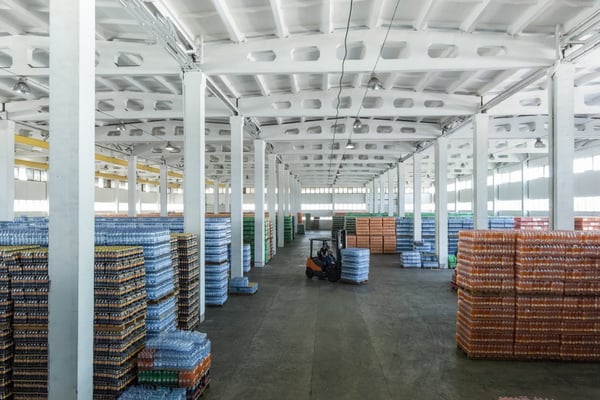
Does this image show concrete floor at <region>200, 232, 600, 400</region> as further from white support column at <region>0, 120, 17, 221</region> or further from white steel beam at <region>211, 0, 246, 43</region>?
white support column at <region>0, 120, 17, 221</region>

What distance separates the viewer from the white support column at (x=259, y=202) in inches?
608

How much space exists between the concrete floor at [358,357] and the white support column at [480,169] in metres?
2.75

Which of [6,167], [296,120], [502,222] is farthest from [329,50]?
[502,222]

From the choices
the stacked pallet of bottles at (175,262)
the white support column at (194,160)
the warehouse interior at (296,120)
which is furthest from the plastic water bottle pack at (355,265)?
the stacked pallet of bottles at (175,262)

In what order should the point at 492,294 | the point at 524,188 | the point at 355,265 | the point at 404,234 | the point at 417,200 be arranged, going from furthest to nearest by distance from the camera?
the point at 524,188
the point at 404,234
the point at 417,200
the point at 355,265
the point at 492,294

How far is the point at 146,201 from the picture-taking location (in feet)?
143

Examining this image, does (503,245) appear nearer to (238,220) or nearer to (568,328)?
(568,328)

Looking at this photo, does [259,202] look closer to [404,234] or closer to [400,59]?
[400,59]

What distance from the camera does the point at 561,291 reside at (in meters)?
6.28

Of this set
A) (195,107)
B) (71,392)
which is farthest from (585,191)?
(71,392)

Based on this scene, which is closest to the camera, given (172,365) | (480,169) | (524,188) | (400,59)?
(172,365)

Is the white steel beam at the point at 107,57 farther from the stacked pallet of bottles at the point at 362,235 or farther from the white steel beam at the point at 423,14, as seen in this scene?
the stacked pallet of bottles at the point at 362,235

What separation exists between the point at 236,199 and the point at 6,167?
8.28 m

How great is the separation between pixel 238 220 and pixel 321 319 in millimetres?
4601
